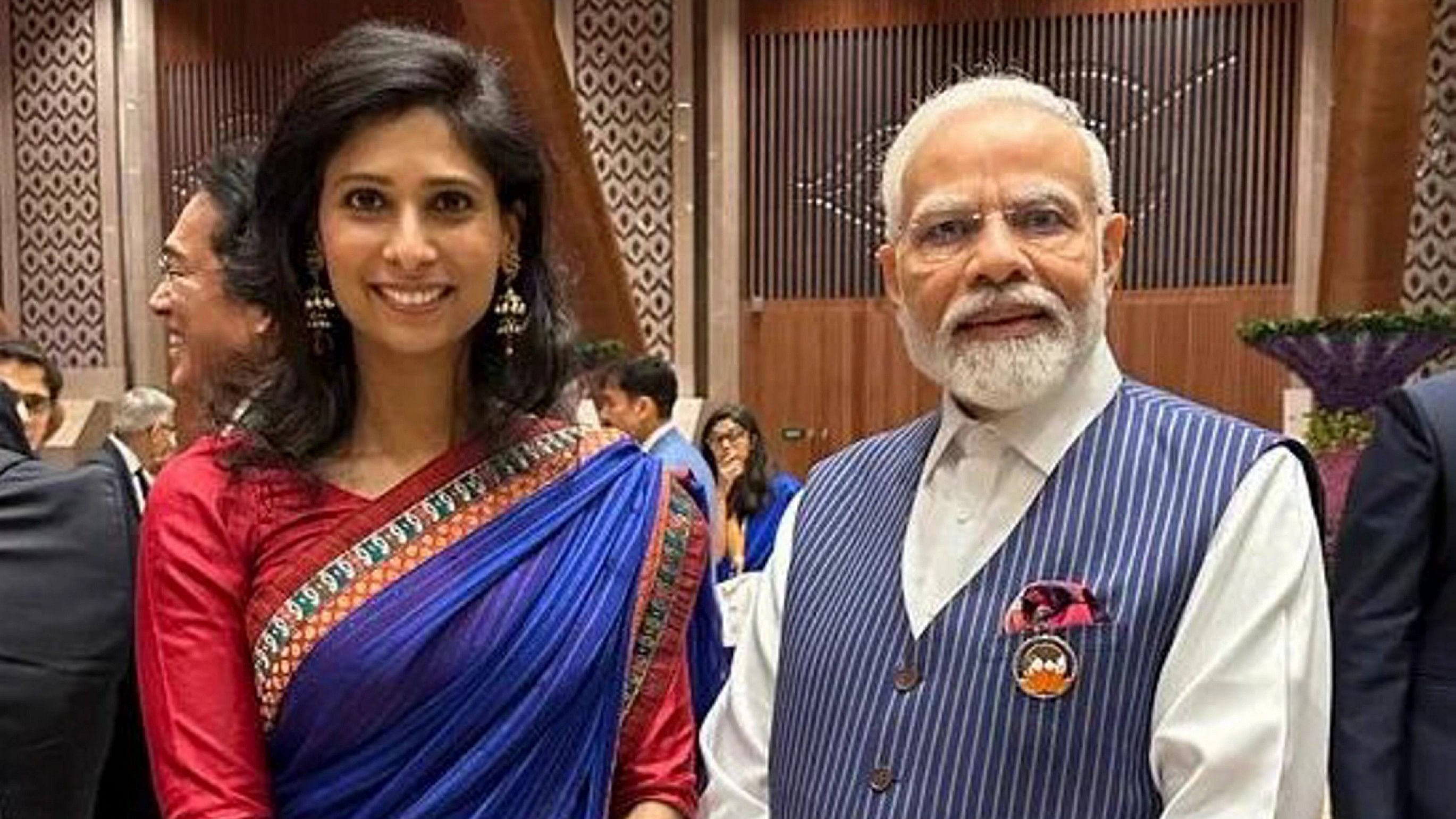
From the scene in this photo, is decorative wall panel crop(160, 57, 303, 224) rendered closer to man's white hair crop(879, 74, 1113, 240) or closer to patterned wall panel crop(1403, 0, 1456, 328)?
patterned wall panel crop(1403, 0, 1456, 328)

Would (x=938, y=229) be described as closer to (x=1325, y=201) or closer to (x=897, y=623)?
(x=897, y=623)

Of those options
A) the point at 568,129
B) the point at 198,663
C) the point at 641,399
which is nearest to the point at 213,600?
the point at 198,663

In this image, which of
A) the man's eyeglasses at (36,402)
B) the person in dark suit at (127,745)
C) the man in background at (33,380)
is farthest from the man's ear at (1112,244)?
the man's eyeglasses at (36,402)

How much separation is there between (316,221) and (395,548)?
360 millimetres

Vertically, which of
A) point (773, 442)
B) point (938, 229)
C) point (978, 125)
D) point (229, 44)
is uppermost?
point (229, 44)

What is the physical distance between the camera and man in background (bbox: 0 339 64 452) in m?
4.09

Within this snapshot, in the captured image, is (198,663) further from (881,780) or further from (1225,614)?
(1225,614)

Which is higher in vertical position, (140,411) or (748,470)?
(140,411)

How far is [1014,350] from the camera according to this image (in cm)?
163

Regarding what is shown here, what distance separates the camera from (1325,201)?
8.20 m

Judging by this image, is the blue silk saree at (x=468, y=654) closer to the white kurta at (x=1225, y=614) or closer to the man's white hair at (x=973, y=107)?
the white kurta at (x=1225, y=614)

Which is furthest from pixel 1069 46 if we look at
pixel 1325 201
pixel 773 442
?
pixel 773 442

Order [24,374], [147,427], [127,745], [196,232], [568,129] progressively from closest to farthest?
[127,745], [196,232], [24,374], [147,427], [568,129]

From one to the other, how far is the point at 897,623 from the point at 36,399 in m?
3.31
